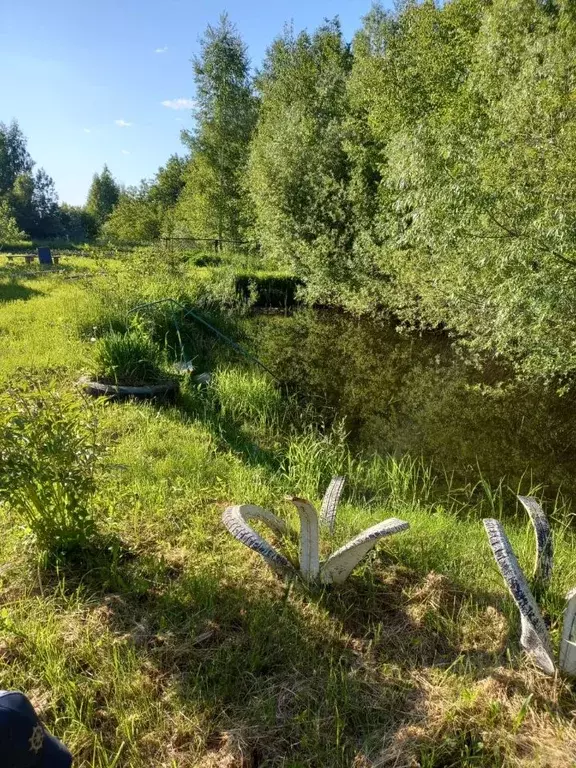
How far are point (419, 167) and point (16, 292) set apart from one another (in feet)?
26.7

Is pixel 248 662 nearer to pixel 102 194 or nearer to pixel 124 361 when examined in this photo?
pixel 124 361

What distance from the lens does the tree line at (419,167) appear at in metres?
5.90

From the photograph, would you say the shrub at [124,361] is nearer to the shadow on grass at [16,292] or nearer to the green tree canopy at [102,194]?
the shadow on grass at [16,292]

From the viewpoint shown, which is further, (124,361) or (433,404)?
(433,404)

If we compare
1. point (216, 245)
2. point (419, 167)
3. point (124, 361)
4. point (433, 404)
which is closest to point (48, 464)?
point (124, 361)

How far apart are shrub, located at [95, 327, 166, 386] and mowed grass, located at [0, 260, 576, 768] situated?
2001 millimetres

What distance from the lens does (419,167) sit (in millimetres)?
6848

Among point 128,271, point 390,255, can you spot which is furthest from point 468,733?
point 390,255

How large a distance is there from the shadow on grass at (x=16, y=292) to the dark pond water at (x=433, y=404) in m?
4.44

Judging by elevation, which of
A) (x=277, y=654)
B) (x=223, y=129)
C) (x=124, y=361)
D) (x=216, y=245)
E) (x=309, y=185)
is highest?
(x=223, y=129)

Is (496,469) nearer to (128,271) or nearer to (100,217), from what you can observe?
(128,271)

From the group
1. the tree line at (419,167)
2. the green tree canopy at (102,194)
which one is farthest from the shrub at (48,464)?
the green tree canopy at (102,194)

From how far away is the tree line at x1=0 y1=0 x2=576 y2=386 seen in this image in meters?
5.90

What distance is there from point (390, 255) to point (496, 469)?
7140 mm
